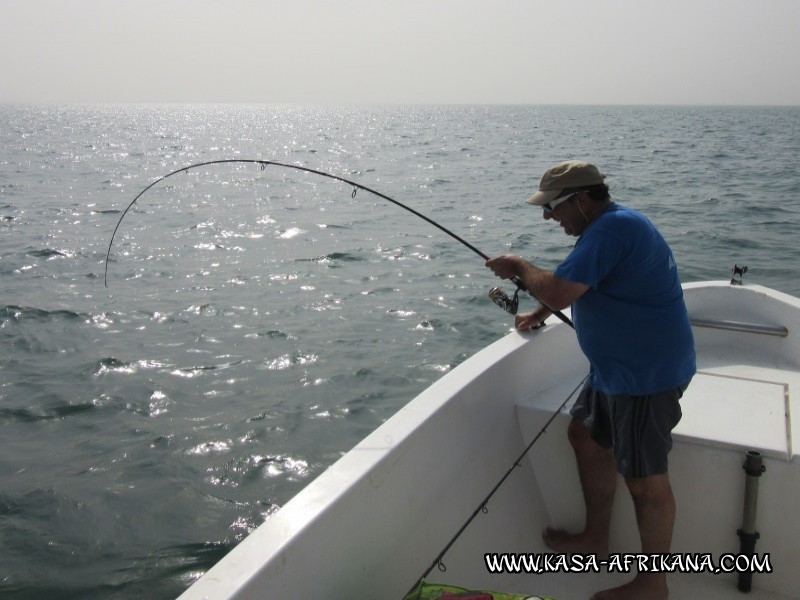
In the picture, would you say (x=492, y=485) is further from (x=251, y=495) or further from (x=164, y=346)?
(x=164, y=346)

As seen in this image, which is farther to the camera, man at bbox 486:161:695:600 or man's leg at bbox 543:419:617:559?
man's leg at bbox 543:419:617:559

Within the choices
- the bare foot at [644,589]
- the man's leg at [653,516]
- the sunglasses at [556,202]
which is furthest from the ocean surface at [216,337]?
the sunglasses at [556,202]

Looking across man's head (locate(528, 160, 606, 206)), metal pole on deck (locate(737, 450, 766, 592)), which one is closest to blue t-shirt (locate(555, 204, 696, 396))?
man's head (locate(528, 160, 606, 206))

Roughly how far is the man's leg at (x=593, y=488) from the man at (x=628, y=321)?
0.57 ft

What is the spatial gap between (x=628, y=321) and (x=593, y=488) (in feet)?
2.71

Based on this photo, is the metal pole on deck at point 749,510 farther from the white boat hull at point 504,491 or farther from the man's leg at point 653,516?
the man's leg at point 653,516

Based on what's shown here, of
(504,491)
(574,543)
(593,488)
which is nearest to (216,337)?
(504,491)

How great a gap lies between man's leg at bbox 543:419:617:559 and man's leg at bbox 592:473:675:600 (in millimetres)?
267

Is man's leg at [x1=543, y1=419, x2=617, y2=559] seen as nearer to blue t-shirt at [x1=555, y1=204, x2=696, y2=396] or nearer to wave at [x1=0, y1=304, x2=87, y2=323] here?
blue t-shirt at [x1=555, y1=204, x2=696, y2=396]

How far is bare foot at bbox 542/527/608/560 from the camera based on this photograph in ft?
9.39

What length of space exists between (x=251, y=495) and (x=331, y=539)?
102 inches

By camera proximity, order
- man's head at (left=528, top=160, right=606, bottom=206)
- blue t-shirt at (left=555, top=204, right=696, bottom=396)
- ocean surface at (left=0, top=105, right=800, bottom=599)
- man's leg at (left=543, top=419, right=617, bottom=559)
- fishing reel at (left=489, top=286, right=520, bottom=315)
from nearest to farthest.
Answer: blue t-shirt at (left=555, top=204, right=696, bottom=396)
man's head at (left=528, top=160, right=606, bottom=206)
man's leg at (left=543, top=419, right=617, bottom=559)
fishing reel at (left=489, top=286, right=520, bottom=315)
ocean surface at (left=0, top=105, right=800, bottom=599)

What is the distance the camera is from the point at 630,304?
228 centimetres

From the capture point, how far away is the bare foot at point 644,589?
2.51m
